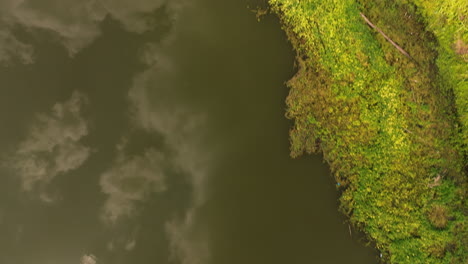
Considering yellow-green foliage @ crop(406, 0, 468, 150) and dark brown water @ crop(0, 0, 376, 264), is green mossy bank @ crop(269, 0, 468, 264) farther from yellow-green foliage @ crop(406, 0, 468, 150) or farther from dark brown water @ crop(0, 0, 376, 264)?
dark brown water @ crop(0, 0, 376, 264)

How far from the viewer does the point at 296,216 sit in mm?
5281

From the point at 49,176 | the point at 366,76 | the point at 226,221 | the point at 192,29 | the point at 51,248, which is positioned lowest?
the point at 51,248

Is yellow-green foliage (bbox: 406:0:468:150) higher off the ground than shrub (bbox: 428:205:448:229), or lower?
higher

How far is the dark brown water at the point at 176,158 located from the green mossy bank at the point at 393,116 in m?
0.40

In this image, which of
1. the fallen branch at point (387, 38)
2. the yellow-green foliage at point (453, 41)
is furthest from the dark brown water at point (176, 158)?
the yellow-green foliage at point (453, 41)

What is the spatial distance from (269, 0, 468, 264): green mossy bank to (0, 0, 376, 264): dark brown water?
0.40m

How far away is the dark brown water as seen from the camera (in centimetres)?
528

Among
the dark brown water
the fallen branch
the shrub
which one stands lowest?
the dark brown water

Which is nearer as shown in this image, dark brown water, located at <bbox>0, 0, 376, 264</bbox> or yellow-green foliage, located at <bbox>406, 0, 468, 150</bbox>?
yellow-green foliage, located at <bbox>406, 0, 468, 150</bbox>

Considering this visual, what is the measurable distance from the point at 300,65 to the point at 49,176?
470 centimetres

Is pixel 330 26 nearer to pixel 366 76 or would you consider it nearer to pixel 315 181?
pixel 366 76

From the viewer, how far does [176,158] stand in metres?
5.48

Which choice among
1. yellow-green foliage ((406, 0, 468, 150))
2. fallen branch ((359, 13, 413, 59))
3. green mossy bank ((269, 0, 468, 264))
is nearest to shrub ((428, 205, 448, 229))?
green mossy bank ((269, 0, 468, 264))

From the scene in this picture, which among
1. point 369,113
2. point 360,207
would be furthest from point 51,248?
point 369,113
